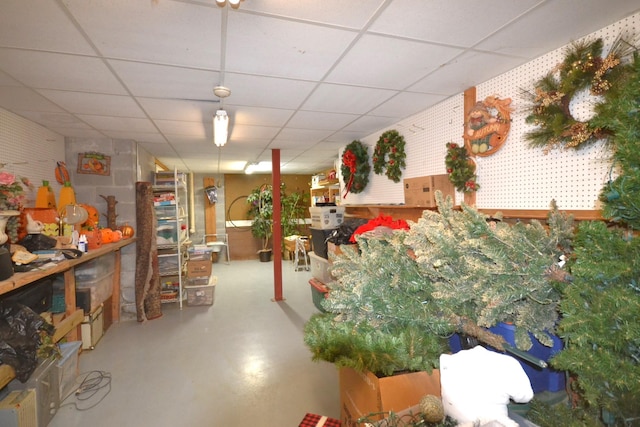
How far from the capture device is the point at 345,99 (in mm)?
2412

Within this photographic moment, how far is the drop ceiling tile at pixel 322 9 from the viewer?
48.8 inches

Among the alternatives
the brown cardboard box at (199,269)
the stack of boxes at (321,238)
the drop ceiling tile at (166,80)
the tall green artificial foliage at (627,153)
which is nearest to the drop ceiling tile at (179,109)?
the drop ceiling tile at (166,80)

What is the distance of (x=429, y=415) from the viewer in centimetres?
94

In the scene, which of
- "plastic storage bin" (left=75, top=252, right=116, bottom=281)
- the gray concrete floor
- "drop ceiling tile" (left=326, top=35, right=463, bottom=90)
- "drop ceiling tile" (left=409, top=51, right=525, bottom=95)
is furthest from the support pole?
"drop ceiling tile" (left=409, top=51, right=525, bottom=95)

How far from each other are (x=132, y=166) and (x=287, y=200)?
414 centimetres

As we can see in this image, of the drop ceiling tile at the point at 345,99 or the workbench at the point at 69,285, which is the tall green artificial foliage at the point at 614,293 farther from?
the workbench at the point at 69,285

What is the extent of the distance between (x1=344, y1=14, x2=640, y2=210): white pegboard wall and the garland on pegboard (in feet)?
3.20

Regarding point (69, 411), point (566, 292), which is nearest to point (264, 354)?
point (69, 411)

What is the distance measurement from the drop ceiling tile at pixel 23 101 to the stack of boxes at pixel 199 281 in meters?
2.47

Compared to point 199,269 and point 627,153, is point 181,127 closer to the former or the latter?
point 199,269

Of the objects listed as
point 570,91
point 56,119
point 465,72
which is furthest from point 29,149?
point 570,91

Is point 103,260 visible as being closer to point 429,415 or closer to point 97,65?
point 97,65

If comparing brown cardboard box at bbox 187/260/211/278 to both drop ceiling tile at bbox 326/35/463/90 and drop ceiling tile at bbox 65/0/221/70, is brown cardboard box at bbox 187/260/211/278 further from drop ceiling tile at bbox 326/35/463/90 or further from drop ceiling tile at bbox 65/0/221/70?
drop ceiling tile at bbox 326/35/463/90

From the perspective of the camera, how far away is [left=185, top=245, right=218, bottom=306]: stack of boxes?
4.23 metres
